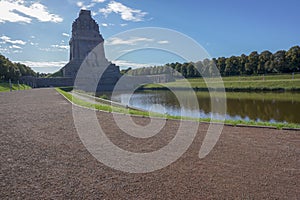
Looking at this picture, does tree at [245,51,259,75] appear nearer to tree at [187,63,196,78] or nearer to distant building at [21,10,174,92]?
tree at [187,63,196,78]

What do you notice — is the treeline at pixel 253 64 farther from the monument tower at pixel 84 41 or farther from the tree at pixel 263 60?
Answer: the monument tower at pixel 84 41

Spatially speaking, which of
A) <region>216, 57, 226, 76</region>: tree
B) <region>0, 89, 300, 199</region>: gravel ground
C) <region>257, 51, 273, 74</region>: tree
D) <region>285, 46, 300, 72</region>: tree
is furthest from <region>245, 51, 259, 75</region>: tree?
<region>0, 89, 300, 199</region>: gravel ground

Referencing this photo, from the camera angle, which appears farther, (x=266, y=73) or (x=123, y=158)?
(x=266, y=73)

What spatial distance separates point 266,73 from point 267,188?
5714 centimetres

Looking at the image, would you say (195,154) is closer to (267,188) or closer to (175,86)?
(267,188)

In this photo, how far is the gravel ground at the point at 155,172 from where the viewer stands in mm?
3488

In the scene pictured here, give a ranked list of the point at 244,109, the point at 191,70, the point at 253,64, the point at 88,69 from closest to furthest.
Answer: the point at 244,109
the point at 253,64
the point at 88,69
the point at 191,70

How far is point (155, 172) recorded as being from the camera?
4293 mm

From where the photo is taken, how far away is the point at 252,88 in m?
37.5

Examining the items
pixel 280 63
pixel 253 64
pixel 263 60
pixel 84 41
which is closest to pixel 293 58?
pixel 280 63

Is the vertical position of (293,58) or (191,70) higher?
(293,58)

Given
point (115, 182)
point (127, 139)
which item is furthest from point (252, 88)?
point (115, 182)

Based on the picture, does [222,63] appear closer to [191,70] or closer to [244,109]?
[191,70]

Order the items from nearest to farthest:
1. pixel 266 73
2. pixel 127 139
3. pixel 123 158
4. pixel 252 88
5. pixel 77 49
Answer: pixel 123 158
pixel 127 139
pixel 252 88
pixel 266 73
pixel 77 49
